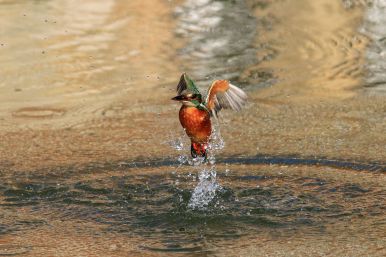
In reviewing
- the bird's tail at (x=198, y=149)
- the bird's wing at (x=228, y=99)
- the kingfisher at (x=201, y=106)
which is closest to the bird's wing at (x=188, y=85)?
the kingfisher at (x=201, y=106)

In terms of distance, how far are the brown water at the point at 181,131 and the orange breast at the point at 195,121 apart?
24.0 inches

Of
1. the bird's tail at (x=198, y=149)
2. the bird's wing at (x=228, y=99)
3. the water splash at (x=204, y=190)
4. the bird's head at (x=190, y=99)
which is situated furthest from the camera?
the water splash at (x=204, y=190)

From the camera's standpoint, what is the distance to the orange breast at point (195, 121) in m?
4.63

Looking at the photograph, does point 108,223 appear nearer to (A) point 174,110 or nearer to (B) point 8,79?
(A) point 174,110

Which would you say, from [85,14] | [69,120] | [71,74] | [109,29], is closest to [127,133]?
[69,120]

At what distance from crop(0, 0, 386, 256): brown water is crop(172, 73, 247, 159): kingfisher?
0.56 meters

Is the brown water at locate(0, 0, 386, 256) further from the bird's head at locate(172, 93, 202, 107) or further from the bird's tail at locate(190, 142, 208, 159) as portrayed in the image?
the bird's head at locate(172, 93, 202, 107)

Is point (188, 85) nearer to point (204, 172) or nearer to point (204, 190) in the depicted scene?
point (204, 190)

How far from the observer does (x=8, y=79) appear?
27.2 feet

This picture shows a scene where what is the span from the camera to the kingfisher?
4.63 metres

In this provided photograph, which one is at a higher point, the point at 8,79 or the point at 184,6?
the point at 184,6

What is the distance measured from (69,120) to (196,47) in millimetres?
2224

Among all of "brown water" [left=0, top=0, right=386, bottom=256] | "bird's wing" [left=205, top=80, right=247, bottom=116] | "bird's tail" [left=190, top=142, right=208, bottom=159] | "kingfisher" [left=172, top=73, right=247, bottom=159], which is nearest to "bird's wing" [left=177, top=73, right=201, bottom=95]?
"kingfisher" [left=172, top=73, right=247, bottom=159]

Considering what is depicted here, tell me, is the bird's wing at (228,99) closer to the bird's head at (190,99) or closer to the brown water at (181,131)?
the bird's head at (190,99)
